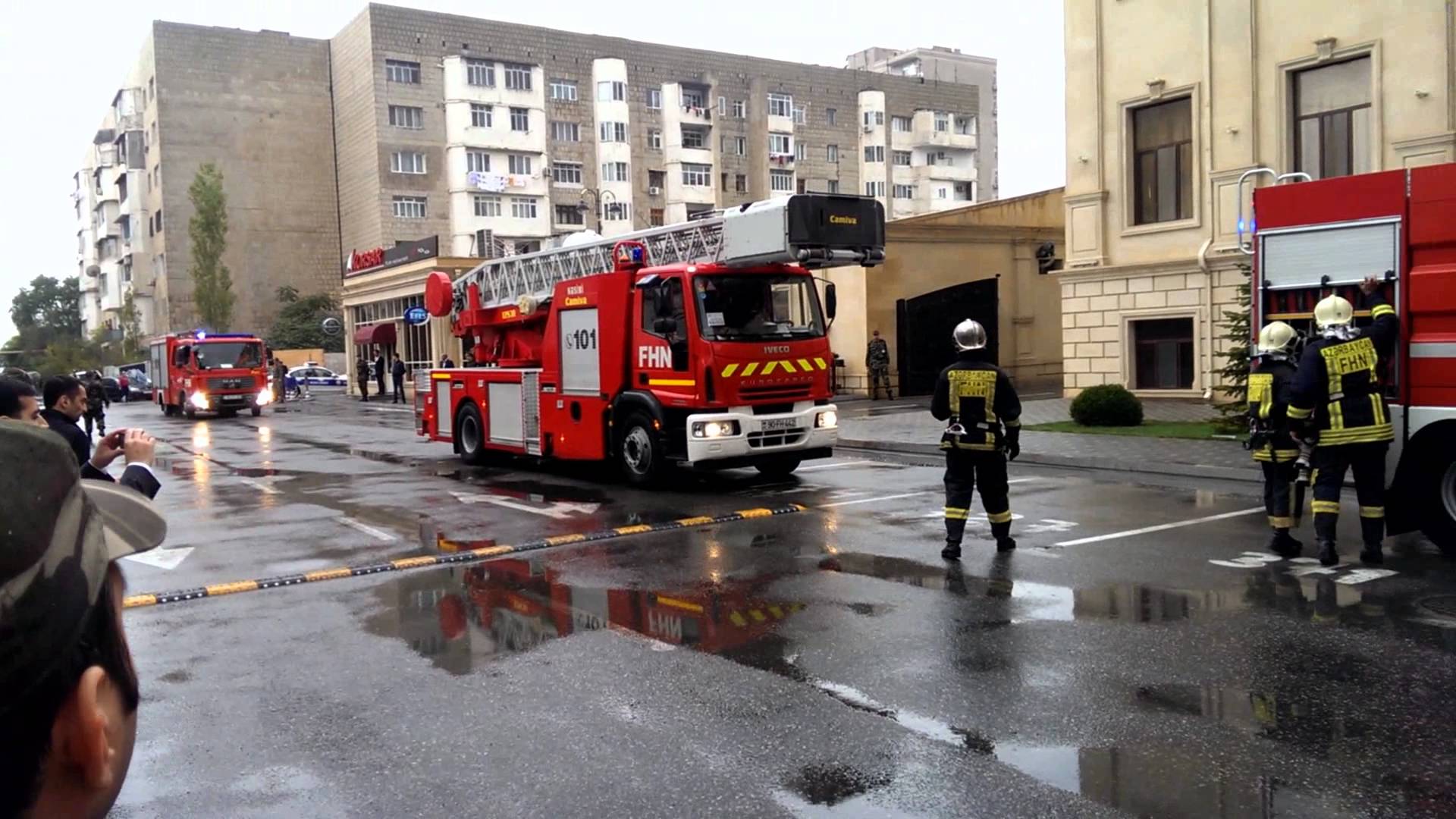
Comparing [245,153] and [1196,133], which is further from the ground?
[245,153]

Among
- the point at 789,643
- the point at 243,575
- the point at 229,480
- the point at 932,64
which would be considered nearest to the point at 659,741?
the point at 789,643

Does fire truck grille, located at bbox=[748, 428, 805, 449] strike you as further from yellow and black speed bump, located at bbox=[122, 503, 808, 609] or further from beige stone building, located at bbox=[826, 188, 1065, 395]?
beige stone building, located at bbox=[826, 188, 1065, 395]

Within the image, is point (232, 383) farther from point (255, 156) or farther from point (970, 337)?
point (255, 156)

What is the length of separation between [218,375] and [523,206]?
36.2 meters

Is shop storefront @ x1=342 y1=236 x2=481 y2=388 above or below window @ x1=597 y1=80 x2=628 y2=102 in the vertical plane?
below

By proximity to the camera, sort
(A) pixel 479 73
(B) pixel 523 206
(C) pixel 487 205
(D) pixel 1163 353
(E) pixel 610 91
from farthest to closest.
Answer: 1. (E) pixel 610 91
2. (B) pixel 523 206
3. (C) pixel 487 205
4. (A) pixel 479 73
5. (D) pixel 1163 353

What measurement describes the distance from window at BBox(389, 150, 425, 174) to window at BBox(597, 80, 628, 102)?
11556 millimetres

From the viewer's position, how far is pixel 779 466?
15516mm

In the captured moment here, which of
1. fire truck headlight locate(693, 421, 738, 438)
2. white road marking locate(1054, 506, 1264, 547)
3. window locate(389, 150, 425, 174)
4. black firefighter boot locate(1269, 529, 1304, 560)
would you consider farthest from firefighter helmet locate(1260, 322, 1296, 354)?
window locate(389, 150, 425, 174)

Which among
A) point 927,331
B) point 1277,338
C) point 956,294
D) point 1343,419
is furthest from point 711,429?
point 956,294

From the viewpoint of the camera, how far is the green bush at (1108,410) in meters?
20.0

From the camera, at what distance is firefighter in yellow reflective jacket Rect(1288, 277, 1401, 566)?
834cm

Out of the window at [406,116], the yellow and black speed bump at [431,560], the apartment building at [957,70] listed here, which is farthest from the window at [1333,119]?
the apartment building at [957,70]

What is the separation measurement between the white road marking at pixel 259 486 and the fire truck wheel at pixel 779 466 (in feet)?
20.2
